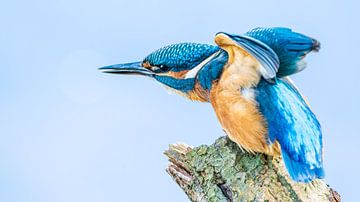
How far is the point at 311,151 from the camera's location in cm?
468

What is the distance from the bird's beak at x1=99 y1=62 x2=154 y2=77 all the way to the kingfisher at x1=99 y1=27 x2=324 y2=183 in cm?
34

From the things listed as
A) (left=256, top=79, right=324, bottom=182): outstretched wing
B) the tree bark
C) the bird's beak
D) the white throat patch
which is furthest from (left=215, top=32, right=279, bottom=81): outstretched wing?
the bird's beak

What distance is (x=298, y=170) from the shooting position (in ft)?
15.1

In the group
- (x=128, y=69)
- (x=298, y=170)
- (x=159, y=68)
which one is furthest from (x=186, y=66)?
(x=298, y=170)

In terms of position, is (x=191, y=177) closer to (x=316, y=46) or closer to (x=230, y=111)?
(x=230, y=111)

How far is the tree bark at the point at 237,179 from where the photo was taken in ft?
15.5

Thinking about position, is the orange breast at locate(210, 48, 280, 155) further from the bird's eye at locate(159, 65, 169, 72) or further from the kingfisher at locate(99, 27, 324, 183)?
the bird's eye at locate(159, 65, 169, 72)

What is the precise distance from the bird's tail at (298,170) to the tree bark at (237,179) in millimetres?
137

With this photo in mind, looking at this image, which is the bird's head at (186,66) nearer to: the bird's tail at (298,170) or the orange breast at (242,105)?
the orange breast at (242,105)

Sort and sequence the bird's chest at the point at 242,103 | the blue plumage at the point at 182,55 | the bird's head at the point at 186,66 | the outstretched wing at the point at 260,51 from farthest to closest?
the blue plumage at the point at 182,55 < the bird's head at the point at 186,66 < the bird's chest at the point at 242,103 < the outstretched wing at the point at 260,51

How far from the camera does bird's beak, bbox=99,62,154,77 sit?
16.8ft

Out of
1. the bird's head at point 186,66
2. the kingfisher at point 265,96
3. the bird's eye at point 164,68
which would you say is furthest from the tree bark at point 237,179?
the bird's eye at point 164,68

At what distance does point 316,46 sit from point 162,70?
81cm

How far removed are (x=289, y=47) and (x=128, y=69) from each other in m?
0.90
